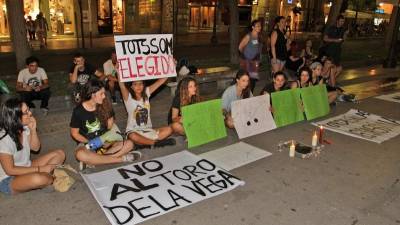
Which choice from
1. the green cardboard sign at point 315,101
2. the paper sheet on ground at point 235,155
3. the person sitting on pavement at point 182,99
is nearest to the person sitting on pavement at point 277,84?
the green cardboard sign at point 315,101

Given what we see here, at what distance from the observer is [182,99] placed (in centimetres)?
548

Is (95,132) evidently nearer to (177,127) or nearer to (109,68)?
(177,127)

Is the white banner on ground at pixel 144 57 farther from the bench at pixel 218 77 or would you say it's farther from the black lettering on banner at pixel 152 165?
the bench at pixel 218 77

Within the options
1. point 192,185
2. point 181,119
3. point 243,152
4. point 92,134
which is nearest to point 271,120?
point 243,152

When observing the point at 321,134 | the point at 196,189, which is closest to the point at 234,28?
the point at 321,134

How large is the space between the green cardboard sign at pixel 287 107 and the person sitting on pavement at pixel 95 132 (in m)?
2.80

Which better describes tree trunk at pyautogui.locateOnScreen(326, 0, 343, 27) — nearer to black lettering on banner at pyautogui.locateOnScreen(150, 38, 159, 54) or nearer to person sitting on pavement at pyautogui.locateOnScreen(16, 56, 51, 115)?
black lettering on banner at pyautogui.locateOnScreen(150, 38, 159, 54)

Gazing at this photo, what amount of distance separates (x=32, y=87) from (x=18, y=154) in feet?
9.82

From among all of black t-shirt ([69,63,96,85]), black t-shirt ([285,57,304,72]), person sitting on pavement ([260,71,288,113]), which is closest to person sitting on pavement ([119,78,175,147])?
black t-shirt ([69,63,96,85])

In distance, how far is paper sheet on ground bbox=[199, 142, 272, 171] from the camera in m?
4.89

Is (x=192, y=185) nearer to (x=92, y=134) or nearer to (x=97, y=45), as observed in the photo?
(x=92, y=134)

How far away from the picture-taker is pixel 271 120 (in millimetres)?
6344

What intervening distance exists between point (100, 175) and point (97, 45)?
→ 544 inches

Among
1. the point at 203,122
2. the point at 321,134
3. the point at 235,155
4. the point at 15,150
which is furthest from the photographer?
the point at 321,134
